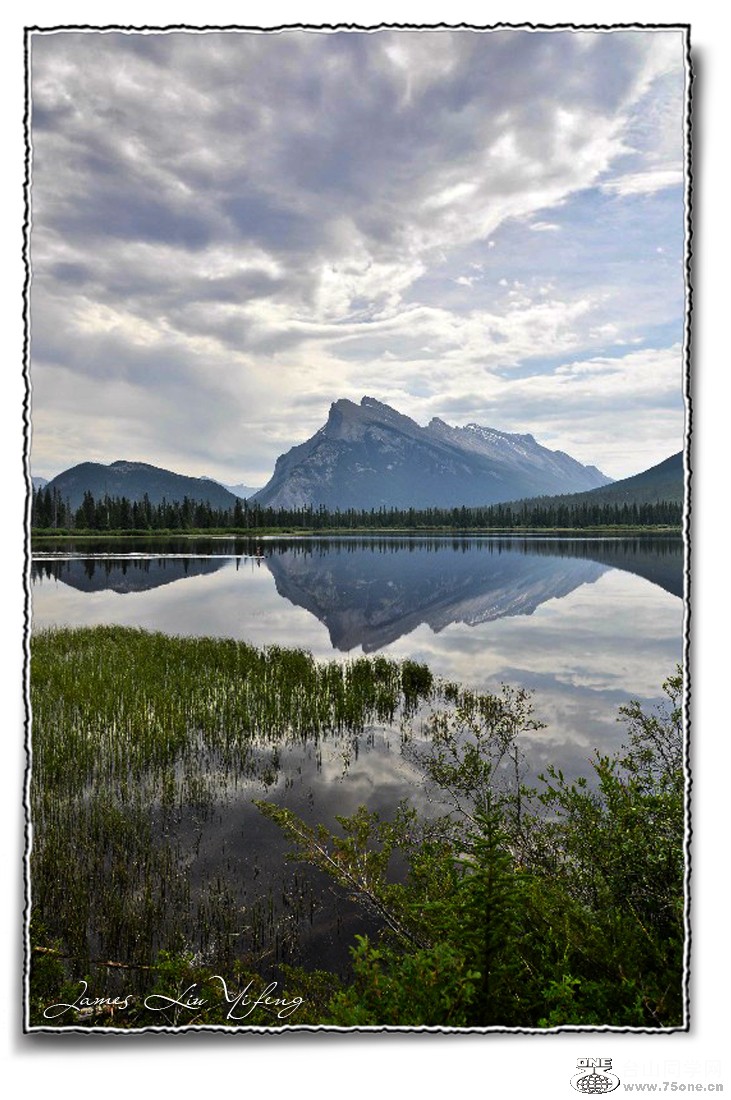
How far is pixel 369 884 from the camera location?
4.30 m

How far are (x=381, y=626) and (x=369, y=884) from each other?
14252 millimetres

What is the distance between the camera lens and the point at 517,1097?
3176 millimetres

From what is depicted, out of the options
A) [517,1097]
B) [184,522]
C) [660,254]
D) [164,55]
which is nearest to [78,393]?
[164,55]

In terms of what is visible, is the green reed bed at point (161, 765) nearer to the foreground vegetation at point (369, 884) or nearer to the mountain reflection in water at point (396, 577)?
the foreground vegetation at point (369, 884)

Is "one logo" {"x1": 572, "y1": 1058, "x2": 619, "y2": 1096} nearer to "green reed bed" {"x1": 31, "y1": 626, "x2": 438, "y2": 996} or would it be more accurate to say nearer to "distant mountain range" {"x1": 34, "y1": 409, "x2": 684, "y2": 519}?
"green reed bed" {"x1": 31, "y1": 626, "x2": 438, "y2": 996}

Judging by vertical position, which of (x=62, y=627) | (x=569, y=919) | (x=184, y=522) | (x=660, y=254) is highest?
(x=660, y=254)

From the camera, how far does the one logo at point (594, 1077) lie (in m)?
3.13

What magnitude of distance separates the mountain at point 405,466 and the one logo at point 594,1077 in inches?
222

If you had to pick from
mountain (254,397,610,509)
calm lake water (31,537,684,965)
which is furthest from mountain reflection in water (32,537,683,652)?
mountain (254,397,610,509)

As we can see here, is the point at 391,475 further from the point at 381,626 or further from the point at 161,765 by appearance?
the point at 161,765

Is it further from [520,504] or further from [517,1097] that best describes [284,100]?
[520,504]

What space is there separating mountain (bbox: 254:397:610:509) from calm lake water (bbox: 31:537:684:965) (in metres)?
2.40

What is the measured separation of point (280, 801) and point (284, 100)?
8.14 metres
